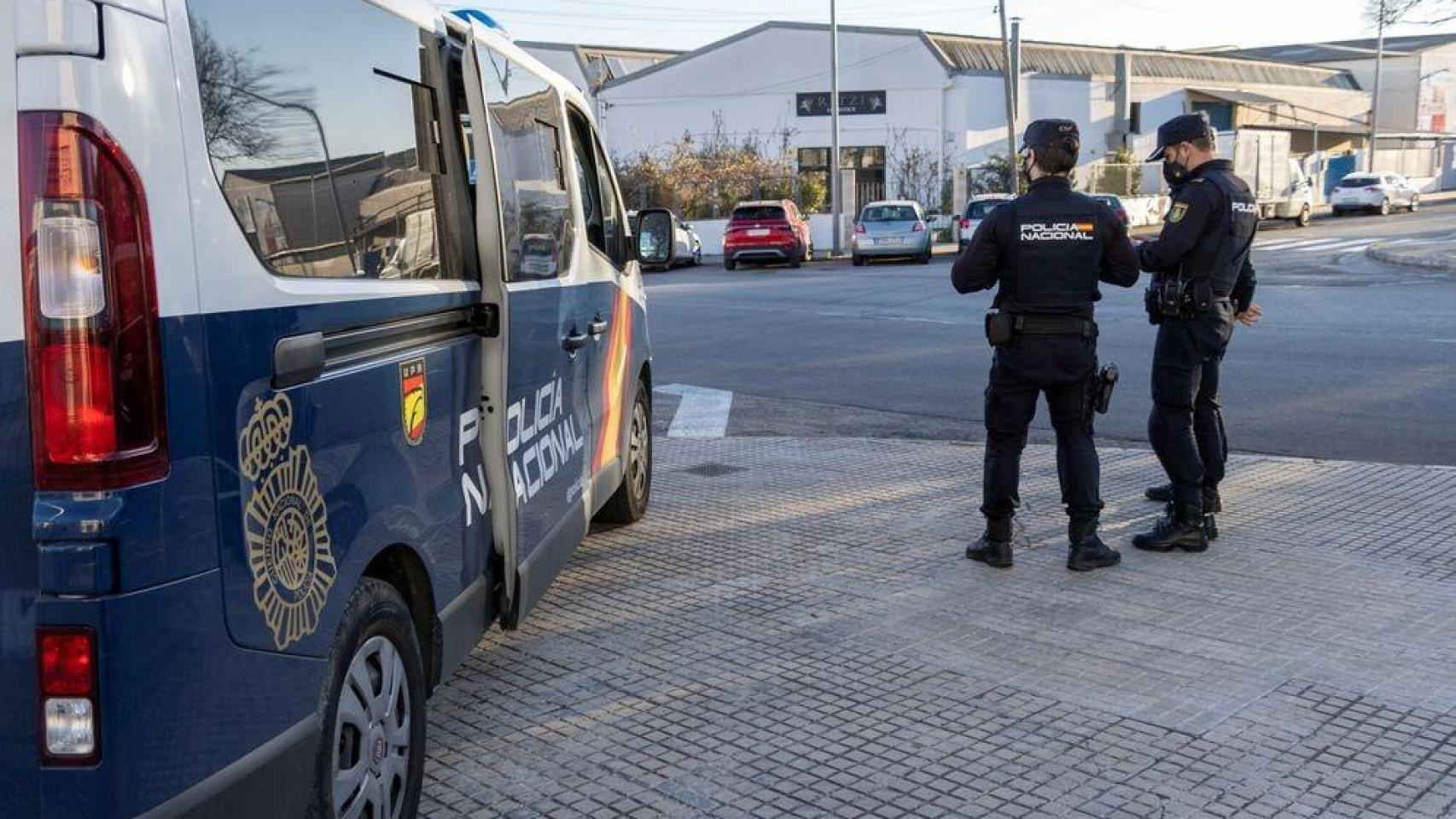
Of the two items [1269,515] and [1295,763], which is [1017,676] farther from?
[1269,515]

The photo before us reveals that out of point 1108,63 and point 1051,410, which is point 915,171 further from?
point 1051,410

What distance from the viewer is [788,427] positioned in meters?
10.1

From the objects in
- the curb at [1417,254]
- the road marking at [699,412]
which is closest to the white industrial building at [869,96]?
the curb at [1417,254]

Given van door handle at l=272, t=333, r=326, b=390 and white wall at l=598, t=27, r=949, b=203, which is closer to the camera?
van door handle at l=272, t=333, r=326, b=390

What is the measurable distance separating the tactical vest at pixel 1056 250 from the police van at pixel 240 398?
2.56m

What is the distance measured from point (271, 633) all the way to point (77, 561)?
1.59 ft

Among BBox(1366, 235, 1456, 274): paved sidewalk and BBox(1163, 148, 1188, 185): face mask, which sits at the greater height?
BBox(1163, 148, 1188, 185): face mask

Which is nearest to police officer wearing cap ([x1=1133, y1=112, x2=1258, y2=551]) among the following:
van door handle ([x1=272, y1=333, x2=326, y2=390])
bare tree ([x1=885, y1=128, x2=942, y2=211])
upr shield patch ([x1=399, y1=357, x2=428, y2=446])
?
upr shield patch ([x1=399, y1=357, x2=428, y2=446])

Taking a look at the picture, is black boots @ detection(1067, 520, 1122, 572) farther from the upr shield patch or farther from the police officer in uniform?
the upr shield patch

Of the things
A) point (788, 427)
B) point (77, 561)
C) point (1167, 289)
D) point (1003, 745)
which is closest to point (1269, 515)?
point (1167, 289)

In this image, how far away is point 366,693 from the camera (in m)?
3.20

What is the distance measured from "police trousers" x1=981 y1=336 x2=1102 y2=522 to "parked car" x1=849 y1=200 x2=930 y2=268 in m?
26.5

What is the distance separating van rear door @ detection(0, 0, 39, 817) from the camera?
7.43 feet

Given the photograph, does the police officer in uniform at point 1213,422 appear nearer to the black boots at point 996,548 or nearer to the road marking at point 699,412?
the black boots at point 996,548
